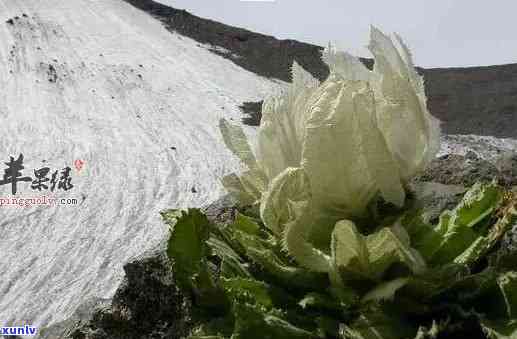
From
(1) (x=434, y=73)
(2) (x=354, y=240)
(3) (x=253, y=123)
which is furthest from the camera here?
(1) (x=434, y=73)

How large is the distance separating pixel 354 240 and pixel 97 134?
6.93 meters

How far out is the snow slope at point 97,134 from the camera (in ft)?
15.4

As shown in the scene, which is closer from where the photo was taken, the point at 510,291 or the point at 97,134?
the point at 510,291

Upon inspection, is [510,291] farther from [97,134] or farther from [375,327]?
[97,134]

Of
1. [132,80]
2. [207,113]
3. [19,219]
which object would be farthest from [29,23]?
[19,219]

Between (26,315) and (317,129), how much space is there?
4.14 m

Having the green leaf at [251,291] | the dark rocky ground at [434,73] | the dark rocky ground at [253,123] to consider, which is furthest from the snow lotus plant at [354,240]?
the dark rocky ground at [434,73]

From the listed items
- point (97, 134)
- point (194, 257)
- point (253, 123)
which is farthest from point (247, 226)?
point (253, 123)

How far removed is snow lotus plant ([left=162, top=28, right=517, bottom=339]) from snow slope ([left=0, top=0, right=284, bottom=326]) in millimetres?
2796

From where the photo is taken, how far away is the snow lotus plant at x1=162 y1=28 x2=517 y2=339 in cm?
44

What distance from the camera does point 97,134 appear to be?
704cm

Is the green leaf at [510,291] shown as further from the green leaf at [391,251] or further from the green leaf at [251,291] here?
the green leaf at [251,291]

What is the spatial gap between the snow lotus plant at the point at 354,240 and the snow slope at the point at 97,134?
9.17 feet

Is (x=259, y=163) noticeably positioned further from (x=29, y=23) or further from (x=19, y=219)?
Result: (x=29, y=23)
